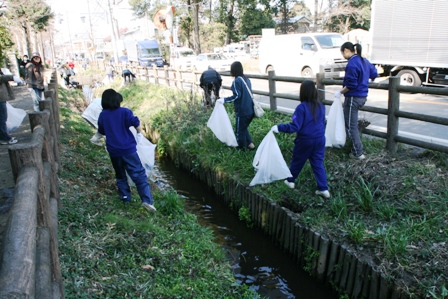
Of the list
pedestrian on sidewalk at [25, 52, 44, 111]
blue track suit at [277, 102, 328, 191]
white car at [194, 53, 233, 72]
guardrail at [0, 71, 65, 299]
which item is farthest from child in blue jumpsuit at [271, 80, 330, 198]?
white car at [194, 53, 233, 72]

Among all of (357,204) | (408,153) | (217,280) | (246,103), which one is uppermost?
(246,103)


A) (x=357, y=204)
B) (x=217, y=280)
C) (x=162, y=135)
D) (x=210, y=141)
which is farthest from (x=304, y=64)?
(x=217, y=280)

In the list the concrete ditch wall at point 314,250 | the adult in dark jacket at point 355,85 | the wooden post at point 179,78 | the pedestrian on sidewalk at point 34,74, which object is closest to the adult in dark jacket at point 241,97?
the concrete ditch wall at point 314,250

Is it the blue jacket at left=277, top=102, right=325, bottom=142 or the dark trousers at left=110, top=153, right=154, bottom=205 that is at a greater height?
the blue jacket at left=277, top=102, right=325, bottom=142

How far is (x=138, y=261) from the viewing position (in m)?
3.66

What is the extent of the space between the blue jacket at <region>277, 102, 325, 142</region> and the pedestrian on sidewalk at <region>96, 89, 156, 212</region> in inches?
75.1

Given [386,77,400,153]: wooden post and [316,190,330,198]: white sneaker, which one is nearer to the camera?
[316,190,330,198]: white sneaker

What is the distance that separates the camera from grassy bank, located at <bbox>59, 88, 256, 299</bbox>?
10.5 feet

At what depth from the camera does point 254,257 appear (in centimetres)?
493

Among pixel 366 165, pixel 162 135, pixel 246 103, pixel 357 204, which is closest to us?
pixel 357 204

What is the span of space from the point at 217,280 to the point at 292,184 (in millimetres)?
1941

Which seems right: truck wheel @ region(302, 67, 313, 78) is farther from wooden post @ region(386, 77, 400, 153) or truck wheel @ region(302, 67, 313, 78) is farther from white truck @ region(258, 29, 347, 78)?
wooden post @ region(386, 77, 400, 153)

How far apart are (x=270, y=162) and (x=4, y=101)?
4.37m

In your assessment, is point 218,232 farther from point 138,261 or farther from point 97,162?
point 97,162
